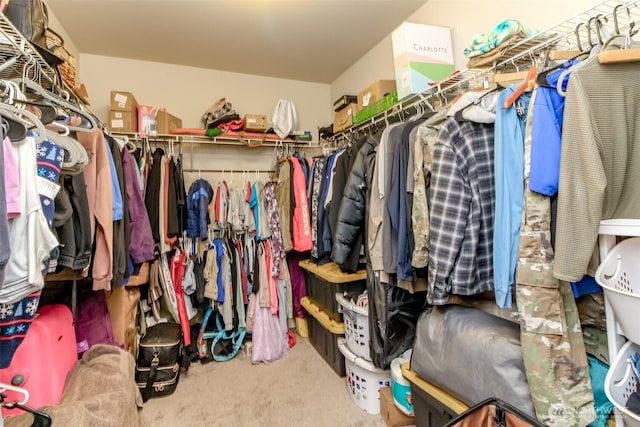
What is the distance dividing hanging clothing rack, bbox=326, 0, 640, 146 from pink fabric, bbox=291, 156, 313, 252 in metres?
Result: 0.78

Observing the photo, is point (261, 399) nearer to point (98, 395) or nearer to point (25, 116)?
point (98, 395)

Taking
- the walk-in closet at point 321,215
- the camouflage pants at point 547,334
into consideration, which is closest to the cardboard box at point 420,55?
the walk-in closet at point 321,215

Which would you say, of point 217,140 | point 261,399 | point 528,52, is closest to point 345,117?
point 217,140

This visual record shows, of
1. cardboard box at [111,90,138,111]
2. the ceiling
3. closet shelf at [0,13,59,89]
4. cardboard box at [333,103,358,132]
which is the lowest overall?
closet shelf at [0,13,59,89]

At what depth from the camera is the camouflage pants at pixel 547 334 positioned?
929 mm

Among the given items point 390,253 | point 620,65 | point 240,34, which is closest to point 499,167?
point 620,65

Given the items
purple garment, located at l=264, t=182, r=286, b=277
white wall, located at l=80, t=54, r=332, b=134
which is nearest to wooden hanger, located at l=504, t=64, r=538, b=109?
purple garment, located at l=264, t=182, r=286, b=277

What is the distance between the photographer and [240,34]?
2457mm

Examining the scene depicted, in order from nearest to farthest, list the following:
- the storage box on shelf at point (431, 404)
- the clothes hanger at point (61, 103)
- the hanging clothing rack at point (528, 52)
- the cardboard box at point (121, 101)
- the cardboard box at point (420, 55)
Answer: the clothes hanger at point (61, 103), the hanging clothing rack at point (528, 52), the storage box on shelf at point (431, 404), the cardboard box at point (420, 55), the cardboard box at point (121, 101)

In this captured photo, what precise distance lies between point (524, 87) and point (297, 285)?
240 centimetres

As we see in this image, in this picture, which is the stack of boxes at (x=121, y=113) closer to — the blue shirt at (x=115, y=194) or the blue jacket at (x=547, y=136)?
the blue shirt at (x=115, y=194)

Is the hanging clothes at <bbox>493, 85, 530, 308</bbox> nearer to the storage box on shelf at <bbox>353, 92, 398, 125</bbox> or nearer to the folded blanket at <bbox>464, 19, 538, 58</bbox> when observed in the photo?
the folded blanket at <bbox>464, 19, 538, 58</bbox>

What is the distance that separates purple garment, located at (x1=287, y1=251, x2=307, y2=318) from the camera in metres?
2.97

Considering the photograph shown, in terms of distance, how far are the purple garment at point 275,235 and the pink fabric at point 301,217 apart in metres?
0.20
